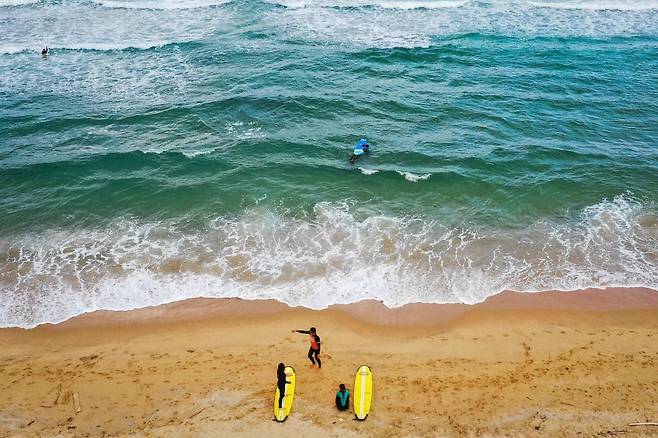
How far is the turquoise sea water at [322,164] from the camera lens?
16.8m

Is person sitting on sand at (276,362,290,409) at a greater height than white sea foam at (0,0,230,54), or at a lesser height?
lesser

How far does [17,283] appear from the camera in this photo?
54.3 ft

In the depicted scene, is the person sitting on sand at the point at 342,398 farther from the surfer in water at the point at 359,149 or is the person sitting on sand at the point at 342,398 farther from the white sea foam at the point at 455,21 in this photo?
the white sea foam at the point at 455,21

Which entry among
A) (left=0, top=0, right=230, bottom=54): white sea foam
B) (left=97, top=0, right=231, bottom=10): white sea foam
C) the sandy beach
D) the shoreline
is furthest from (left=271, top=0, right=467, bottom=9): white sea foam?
the sandy beach

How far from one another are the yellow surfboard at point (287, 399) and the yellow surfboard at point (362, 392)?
5.36ft

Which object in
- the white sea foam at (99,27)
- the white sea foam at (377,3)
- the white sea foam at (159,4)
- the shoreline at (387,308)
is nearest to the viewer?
the shoreline at (387,308)

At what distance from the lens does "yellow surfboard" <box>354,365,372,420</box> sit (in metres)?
11.5

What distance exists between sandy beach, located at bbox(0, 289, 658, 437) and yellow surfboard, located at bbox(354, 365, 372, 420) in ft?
0.81

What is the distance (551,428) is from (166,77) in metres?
29.9

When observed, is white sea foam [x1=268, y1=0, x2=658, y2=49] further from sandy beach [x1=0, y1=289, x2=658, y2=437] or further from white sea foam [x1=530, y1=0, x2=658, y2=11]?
sandy beach [x1=0, y1=289, x2=658, y2=437]

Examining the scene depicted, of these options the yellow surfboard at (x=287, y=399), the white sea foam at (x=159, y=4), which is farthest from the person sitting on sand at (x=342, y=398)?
the white sea foam at (x=159, y=4)

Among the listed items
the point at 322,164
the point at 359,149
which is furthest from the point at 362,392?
the point at 359,149

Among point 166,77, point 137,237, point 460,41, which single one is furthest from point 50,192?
point 460,41

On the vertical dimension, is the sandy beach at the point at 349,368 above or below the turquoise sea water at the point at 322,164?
below
